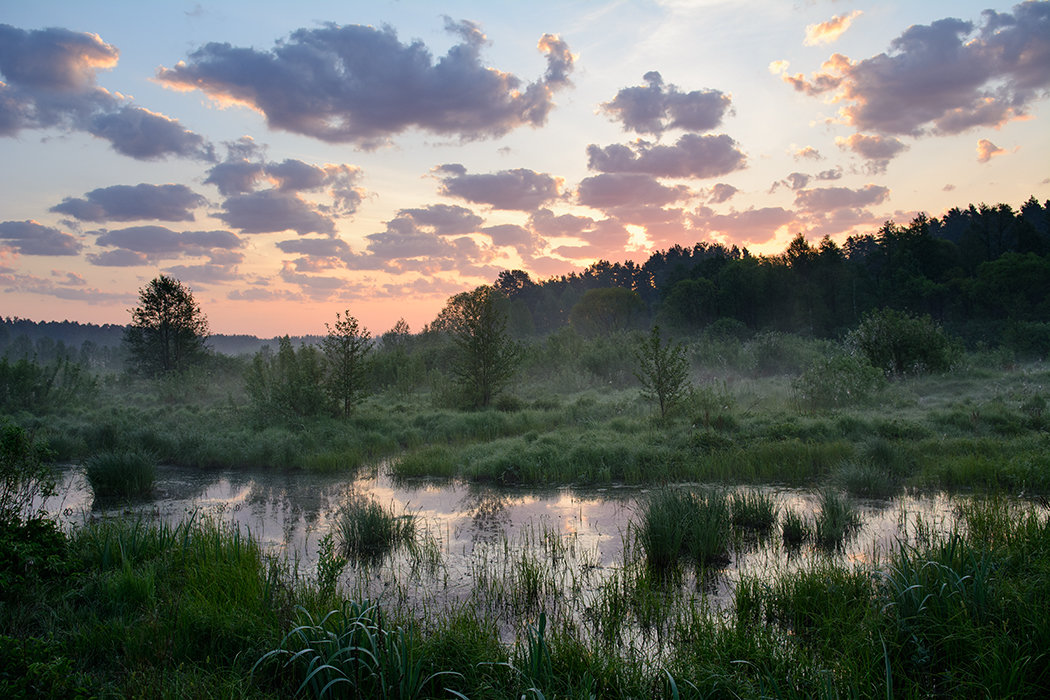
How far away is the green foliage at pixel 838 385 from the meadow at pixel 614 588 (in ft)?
10.5

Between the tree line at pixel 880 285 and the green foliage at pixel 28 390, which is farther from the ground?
the tree line at pixel 880 285

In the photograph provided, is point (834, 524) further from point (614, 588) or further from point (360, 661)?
point (360, 661)

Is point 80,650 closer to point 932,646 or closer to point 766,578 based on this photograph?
point 766,578

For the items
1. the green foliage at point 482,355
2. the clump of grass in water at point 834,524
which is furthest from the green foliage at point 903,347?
the clump of grass in water at point 834,524

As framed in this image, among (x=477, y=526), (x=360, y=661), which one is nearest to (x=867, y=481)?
(x=477, y=526)

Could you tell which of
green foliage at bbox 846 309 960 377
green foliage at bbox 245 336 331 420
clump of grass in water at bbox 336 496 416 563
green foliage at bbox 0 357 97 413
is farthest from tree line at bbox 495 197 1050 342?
green foliage at bbox 0 357 97 413

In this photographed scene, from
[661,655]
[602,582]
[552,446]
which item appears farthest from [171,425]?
[661,655]

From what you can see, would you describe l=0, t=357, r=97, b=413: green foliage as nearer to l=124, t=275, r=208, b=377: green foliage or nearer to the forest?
Result: the forest

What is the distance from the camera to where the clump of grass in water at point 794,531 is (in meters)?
7.16

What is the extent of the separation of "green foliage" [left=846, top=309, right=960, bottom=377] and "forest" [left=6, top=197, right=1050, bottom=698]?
0.29 feet

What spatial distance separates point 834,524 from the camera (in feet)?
23.5

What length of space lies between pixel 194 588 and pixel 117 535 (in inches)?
80.5

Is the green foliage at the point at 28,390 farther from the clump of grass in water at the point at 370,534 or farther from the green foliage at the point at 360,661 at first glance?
the green foliage at the point at 360,661

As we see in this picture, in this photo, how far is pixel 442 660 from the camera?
409 cm
